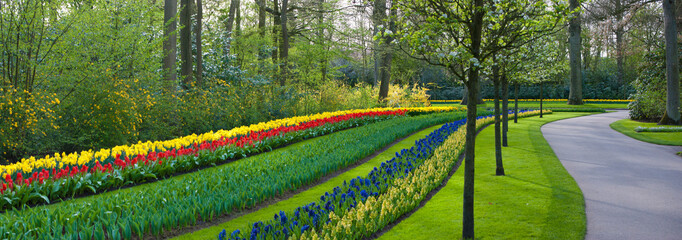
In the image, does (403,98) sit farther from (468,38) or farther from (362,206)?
(362,206)

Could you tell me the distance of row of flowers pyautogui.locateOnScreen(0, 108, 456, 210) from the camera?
17.1ft

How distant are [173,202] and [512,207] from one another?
14.1 feet

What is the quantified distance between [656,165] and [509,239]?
5758 mm

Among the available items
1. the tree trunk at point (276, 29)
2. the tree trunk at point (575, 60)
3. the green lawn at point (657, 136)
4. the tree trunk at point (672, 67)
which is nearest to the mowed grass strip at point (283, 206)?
the green lawn at point (657, 136)

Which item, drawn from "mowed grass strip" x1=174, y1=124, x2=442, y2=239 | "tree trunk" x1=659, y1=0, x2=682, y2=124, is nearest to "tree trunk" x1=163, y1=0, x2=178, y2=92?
"mowed grass strip" x1=174, y1=124, x2=442, y2=239

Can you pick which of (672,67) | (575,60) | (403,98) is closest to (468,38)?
(672,67)

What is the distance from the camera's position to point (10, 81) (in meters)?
8.49

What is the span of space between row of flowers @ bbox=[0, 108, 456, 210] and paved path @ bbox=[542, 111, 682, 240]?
6.28 m

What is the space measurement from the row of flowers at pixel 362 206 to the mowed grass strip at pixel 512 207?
8.3 inches

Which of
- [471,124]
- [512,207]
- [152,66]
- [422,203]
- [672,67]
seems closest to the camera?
[471,124]

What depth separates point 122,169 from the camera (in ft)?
20.6

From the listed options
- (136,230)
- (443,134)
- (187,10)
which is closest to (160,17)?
(187,10)


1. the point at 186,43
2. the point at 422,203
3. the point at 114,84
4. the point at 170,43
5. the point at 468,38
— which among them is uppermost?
the point at 186,43

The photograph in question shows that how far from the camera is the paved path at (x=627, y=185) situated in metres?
4.54
